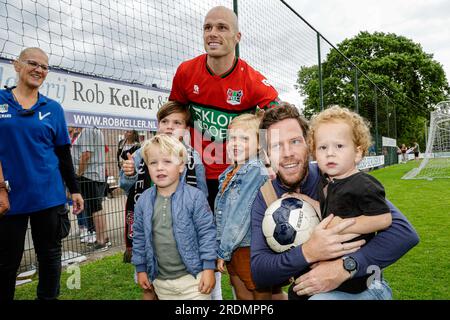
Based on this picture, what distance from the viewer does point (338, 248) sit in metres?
1.56

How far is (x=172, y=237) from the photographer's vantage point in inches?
87.0

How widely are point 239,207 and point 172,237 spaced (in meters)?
0.44

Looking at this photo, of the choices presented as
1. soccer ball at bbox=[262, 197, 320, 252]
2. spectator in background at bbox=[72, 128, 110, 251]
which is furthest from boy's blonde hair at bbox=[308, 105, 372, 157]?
spectator in background at bbox=[72, 128, 110, 251]

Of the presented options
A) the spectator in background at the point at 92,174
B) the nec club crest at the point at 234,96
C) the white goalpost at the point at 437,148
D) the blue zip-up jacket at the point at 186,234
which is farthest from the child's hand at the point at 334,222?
the white goalpost at the point at 437,148

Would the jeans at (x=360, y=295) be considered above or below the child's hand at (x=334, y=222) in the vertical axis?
below

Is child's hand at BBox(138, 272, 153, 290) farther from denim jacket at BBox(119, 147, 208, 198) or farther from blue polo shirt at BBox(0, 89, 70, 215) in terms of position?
blue polo shirt at BBox(0, 89, 70, 215)

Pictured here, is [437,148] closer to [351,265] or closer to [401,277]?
[401,277]

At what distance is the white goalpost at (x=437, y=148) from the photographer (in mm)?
14055

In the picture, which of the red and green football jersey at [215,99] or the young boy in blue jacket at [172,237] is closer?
the young boy in blue jacket at [172,237]

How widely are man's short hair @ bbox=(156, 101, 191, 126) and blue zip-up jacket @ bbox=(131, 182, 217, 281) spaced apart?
0.77 meters

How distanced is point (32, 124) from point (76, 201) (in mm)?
742

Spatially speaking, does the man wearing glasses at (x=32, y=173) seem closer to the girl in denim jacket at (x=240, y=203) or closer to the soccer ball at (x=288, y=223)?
the girl in denim jacket at (x=240, y=203)

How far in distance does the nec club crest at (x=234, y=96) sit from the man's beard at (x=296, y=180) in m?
1.08

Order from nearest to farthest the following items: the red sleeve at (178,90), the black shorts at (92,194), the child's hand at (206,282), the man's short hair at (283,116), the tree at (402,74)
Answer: the man's short hair at (283,116) → the child's hand at (206,282) → the red sleeve at (178,90) → the black shorts at (92,194) → the tree at (402,74)
